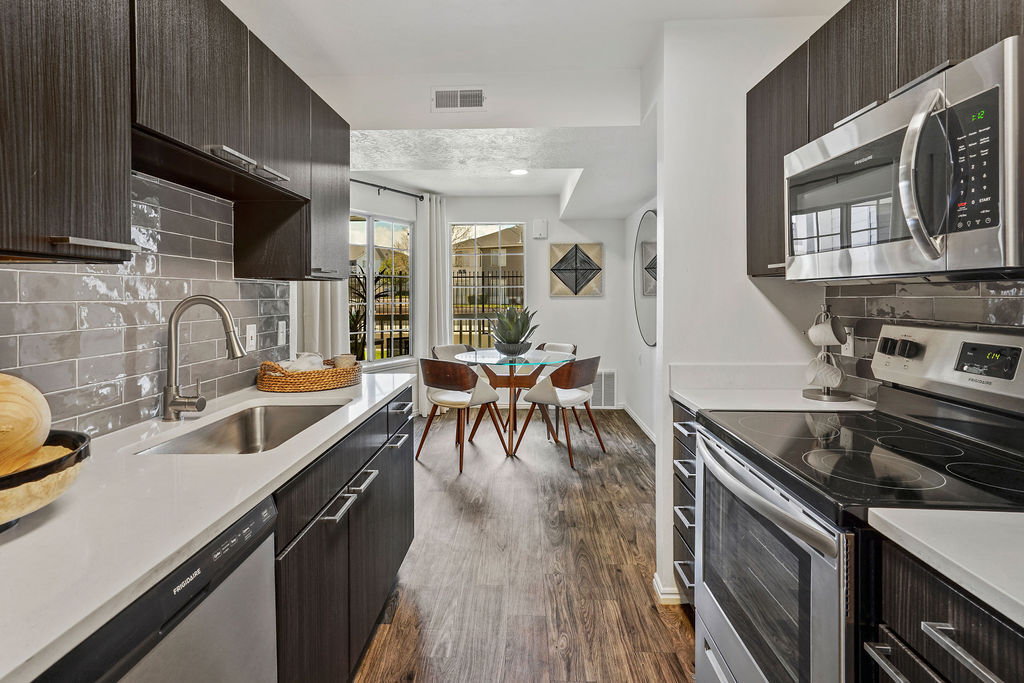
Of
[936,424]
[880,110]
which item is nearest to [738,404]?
[936,424]

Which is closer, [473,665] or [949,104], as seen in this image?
[949,104]

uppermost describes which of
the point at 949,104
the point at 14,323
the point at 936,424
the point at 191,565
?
the point at 949,104

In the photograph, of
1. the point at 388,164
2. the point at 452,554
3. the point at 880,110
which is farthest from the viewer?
the point at 388,164

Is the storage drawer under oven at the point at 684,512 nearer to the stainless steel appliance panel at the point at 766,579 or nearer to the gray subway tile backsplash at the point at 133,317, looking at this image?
the stainless steel appliance panel at the point at 766,579

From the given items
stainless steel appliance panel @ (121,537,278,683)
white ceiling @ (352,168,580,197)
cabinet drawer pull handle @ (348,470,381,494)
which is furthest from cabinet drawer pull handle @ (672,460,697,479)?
white ceiling @ (352,168,580,197)

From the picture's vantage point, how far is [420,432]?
15.7ft

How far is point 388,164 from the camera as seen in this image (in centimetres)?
347

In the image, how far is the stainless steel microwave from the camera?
100 cm

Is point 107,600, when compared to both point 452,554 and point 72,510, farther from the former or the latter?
point 452,554

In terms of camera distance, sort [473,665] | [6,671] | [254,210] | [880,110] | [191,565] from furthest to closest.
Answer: [254,210] < [473,665] < [880,110] < [191,565] < [6,671]

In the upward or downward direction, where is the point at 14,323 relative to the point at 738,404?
upward

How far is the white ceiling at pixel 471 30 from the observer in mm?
2018

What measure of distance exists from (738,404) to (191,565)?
1633 mm

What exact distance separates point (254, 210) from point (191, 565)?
163cm
